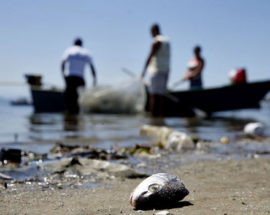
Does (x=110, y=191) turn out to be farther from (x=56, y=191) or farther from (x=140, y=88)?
(x=140, y=88)

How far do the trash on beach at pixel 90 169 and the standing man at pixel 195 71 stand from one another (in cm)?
957

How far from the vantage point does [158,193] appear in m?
2.31

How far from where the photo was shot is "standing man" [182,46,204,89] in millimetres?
12922

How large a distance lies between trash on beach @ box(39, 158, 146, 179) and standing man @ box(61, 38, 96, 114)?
7830 mm

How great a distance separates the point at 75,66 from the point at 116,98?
100 inches

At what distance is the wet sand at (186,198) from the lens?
2.26 meters

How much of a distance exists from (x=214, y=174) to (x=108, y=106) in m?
10.4

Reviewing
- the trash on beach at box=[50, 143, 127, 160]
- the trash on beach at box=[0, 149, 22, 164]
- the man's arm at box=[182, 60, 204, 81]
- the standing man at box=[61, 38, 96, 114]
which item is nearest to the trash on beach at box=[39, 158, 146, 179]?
the trash on beach at box=[0, 149, 22, 164]

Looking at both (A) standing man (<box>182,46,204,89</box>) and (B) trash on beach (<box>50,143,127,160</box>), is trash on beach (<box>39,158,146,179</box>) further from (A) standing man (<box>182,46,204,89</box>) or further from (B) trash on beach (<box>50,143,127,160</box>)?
(A) standing man (<box>182,46,204,89</box>)

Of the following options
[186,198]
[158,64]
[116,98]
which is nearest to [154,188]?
[186,198]

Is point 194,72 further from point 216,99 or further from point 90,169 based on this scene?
point 90,169

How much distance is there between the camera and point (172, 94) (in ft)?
44.1

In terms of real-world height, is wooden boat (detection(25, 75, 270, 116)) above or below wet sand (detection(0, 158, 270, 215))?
above

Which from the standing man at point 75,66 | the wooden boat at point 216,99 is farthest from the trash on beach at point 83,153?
the wooden boat at point 216,99
